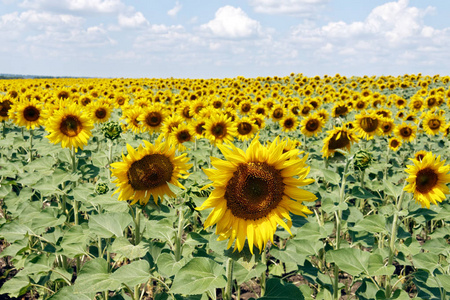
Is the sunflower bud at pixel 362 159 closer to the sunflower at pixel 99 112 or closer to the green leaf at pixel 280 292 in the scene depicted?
the green leaf at pixel 280 292

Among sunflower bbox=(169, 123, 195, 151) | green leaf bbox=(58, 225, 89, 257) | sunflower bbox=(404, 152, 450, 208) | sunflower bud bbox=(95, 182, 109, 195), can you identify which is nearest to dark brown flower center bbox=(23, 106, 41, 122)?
sunflower bbox=(169, 123, 195, 151)

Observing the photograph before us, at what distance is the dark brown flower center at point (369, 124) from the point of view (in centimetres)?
647

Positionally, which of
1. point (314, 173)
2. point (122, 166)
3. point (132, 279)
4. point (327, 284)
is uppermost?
point (122, 166)

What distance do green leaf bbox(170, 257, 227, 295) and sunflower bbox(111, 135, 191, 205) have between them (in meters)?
0.64

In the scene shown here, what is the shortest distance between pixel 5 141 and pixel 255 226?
205 inches

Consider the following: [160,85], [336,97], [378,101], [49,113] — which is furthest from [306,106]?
[160,85]

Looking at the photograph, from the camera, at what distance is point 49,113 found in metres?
5.01

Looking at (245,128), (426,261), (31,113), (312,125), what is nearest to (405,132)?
(312,125)

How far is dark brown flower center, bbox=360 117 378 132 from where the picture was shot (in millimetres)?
6469

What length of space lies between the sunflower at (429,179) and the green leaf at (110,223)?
2.55 meters

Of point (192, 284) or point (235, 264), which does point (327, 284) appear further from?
point (192, 284)

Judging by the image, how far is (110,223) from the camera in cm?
272

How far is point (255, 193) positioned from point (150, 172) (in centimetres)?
98

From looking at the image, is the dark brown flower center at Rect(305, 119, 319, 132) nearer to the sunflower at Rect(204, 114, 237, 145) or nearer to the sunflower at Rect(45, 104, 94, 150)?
the sunflower at Rect(204, 114, 237, 145)
